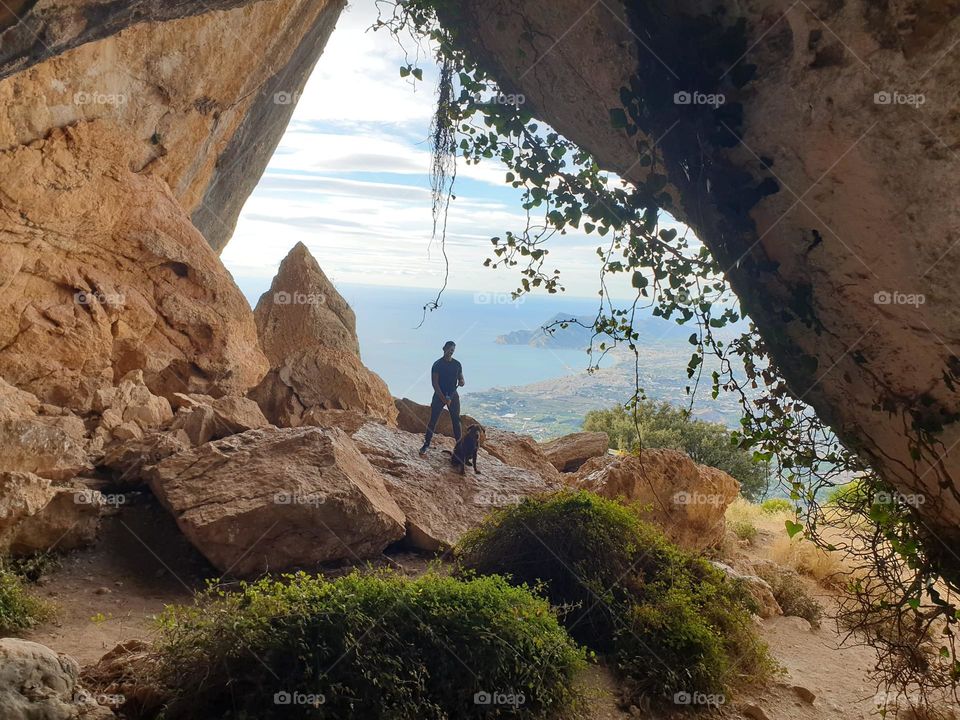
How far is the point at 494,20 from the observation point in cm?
450

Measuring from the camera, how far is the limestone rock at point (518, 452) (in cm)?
1316

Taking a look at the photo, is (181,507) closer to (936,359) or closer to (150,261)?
(150,261)

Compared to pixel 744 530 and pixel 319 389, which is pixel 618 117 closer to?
pixel 319 389

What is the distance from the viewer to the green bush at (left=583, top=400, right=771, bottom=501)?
67.2 feet

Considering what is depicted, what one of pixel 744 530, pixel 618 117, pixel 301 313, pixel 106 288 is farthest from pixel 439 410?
pixel 618 117

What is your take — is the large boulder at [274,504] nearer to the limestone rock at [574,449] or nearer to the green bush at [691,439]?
the limestone rock at [574,449]

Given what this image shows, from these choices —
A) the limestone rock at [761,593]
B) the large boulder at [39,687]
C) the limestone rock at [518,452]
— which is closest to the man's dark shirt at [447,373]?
the limestone rock at [518,452]

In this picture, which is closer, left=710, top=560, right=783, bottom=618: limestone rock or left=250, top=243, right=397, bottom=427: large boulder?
left=710, top=560, right=783, bottom=618: limestone rock

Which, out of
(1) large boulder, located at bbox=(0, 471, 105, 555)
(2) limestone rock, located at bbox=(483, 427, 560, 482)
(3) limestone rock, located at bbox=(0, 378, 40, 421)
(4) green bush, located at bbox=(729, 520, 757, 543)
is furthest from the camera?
(4) green bush, located at bbox=(729, 520, 757, 543)

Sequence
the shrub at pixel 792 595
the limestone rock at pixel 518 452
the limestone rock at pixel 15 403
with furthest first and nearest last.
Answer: the limestone rock at pixel 518 452 < the shrub at pixel 792 595 < the limestone rock at pixel 15 403

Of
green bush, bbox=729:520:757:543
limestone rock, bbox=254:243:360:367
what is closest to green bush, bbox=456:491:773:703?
green bush, bbox=729:520:757:543

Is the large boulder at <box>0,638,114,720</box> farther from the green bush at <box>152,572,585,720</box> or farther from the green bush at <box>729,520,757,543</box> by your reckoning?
the green bush at <box>729,520,757,543</box>

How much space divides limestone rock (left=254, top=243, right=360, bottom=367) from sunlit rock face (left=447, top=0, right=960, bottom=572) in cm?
1486

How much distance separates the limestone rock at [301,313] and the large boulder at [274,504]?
8.59 metres
